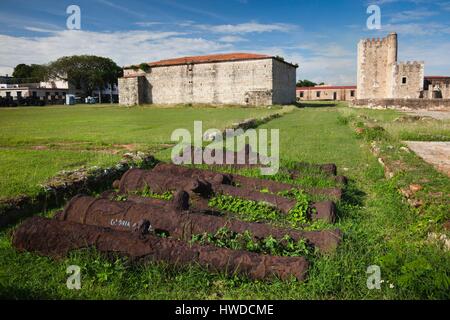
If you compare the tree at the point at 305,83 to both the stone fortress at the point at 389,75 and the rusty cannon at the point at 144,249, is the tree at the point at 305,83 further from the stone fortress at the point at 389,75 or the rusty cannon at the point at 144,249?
the rusty cannon at the point at 144,249

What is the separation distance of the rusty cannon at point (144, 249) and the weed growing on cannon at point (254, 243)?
0.28m

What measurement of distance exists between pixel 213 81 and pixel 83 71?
1486 inches

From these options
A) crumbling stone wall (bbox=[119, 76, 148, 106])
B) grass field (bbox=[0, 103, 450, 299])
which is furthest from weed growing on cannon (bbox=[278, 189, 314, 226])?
crumbling stone wall (bbox=[119, 76, 148, 106])

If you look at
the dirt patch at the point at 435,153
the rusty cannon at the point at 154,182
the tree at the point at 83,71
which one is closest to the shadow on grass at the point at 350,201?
the dirt patch at the point at 435,153

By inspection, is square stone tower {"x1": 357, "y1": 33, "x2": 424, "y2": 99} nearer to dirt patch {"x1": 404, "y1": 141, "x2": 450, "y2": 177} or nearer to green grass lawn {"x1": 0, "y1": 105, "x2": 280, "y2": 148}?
green grass lawn {"x1": 0, "y1": 105, "x2": 280, "y2": 148}

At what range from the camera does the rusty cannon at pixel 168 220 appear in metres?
3.77

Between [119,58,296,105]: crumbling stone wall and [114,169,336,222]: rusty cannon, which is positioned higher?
[119,58,296,105]: crumbling stone wall

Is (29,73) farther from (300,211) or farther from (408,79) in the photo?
(300,211)

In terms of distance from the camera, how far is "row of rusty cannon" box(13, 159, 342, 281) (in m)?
3.23

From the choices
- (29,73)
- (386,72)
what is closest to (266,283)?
(386,72)

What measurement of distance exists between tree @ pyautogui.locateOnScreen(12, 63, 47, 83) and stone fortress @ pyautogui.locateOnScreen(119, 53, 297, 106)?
3409 cm

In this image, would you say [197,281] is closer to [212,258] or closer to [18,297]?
[212,258]
